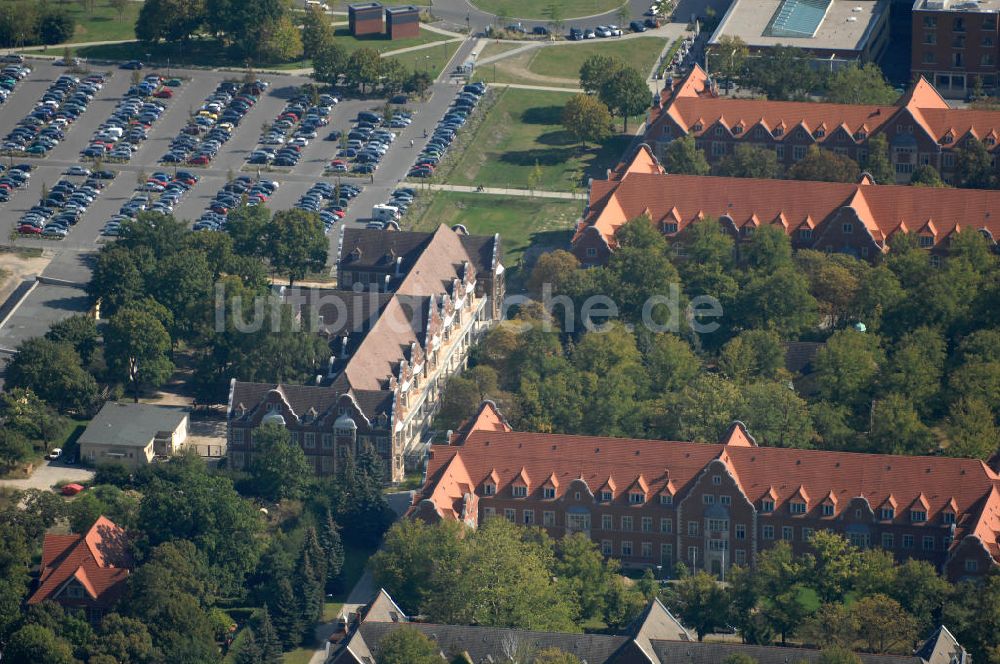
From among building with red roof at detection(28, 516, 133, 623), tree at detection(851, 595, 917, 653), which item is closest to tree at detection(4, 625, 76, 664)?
building with red roof at detection(28, 516, 133, 623)

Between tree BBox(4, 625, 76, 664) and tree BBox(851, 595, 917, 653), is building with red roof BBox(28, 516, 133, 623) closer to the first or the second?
tree BBox(4, 625, 76, 664)

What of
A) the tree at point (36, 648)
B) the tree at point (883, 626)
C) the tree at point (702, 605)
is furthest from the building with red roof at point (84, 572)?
the tree at point (883, 626)

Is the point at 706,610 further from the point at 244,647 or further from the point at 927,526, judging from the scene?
the point at 244,647

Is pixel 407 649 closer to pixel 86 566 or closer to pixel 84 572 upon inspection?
pixel 84 572

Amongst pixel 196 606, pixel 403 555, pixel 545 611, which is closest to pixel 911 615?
pixel 545 611

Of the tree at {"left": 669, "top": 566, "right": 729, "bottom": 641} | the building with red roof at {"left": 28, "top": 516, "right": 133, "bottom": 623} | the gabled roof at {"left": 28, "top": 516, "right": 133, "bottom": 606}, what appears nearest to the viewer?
the tree at {"left": 669, "top": 566, "right": 729, "bottom": 641}

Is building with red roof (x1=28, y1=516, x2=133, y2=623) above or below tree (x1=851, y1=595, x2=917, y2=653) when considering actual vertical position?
below

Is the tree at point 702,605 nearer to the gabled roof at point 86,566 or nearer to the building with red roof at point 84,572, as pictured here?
the building with red roof at point 84,572
